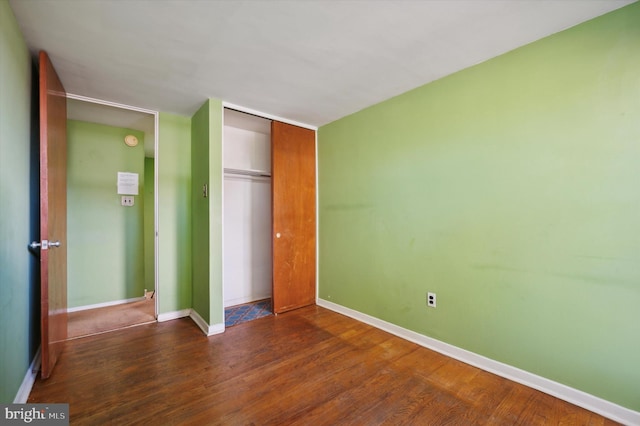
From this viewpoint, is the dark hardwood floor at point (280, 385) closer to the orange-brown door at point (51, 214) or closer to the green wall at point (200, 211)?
the orange-brown door at point (51, 214)

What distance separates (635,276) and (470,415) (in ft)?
4.19

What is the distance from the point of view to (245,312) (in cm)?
335

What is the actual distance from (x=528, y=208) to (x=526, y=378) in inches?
48.4

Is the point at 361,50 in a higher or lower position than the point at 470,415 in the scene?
higher

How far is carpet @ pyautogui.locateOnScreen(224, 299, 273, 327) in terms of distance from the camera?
3082 mm

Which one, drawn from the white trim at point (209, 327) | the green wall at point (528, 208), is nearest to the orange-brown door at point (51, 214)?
the white trim at point (209, 327)

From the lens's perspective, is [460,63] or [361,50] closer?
[361,50]

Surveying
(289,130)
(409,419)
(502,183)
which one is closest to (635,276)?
(502,183)

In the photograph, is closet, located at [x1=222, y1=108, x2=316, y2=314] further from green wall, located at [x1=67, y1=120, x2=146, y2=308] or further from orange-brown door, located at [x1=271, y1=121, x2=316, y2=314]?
green wall, located at [x1=67, y1=120, x2=146, y2=308]

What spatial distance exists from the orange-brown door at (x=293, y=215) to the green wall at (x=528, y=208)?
1.07m

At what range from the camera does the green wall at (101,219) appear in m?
3.40

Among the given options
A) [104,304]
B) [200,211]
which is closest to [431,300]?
[200,211]

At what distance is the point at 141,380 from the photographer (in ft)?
Answer: 6.38

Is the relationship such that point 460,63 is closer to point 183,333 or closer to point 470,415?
point 470,415
